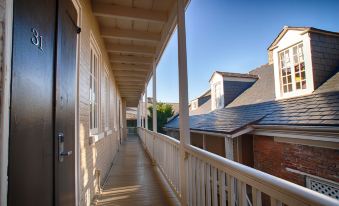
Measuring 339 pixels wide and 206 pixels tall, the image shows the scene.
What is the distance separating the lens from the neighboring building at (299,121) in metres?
4.10

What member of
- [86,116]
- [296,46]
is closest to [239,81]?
[296,46]

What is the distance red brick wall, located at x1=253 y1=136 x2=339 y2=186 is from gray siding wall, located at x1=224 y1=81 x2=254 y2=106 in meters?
4.61

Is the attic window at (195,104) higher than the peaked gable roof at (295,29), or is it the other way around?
the peaked gable roof at (295,29)

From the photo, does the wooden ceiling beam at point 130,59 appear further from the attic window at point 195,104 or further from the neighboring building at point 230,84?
the attic window at point 195,104

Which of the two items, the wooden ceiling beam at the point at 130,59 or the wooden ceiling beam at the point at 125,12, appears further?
the wooden ceiling beam at the point at 130,59

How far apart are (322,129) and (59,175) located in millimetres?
4303

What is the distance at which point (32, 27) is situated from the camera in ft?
3.81

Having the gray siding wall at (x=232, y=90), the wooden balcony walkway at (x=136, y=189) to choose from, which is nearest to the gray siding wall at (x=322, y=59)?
the wooden balcony walkway at (x=136, y=189)

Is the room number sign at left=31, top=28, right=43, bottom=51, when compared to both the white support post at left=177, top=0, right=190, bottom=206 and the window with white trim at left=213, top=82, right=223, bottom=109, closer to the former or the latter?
the white support post at left=177, top=0, right=190, bottom=206

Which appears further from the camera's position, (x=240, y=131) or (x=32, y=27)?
(x=240, y=131)

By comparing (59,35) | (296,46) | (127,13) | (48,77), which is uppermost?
(296,46)

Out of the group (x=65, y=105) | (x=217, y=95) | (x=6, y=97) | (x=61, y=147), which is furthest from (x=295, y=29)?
(x=6, y=97)

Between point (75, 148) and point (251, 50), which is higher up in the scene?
point (251, 50)

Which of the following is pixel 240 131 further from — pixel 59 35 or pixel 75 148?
pixel 59 35
